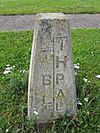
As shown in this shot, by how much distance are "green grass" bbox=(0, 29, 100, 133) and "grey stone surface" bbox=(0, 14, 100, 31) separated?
73.4 inches

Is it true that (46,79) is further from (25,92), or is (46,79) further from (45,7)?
(45,7)

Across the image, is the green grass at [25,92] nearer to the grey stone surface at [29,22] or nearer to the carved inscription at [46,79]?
the carved inscription at [46,79]

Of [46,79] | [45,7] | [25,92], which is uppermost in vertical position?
[45,7]

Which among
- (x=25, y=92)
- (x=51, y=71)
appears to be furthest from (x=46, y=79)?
(x=25, y=92)

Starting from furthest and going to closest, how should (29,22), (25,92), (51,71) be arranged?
(29,22)
(25,92)
(51,71)

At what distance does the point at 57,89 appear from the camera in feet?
12.1

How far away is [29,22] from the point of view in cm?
912

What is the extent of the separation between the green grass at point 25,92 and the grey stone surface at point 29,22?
187 centimetres

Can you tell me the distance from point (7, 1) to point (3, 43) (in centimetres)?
635

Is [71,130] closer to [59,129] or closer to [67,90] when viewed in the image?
[59,129]

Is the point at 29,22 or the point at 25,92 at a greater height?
the point at 29,22

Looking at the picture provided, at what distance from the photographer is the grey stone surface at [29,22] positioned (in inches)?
338

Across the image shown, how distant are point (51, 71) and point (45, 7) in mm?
7835

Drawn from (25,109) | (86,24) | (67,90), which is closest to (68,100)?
(67,90)
